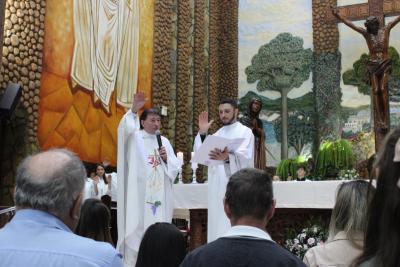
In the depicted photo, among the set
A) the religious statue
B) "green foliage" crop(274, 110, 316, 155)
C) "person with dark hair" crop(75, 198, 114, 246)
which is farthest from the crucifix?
"person with dark hair" crop(75, 198, 114, 246)

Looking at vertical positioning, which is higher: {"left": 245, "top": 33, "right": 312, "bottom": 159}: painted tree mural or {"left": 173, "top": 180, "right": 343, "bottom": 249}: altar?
{"left": 245, "top": 33, "right": 312, "bottom": 159}: painted tree mural

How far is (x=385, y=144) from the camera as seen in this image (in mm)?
1145

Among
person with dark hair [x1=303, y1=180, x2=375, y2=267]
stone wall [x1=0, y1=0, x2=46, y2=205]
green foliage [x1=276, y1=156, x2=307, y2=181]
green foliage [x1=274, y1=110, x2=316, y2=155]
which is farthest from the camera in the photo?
green foliage [x1=274, y1=110, x2=316, y2=155]

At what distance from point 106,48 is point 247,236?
787 centimetres

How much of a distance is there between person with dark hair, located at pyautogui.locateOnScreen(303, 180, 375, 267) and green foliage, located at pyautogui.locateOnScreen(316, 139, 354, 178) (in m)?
4.68

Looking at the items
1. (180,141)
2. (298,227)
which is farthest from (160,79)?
(298,227)

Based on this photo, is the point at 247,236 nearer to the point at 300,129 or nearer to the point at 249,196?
the point at 249,196

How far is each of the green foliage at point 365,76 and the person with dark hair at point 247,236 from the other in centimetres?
1071

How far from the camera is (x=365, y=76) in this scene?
12.3m

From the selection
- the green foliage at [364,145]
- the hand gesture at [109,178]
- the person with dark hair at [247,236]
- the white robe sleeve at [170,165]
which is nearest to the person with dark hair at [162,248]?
the person with dark hair at [247,236]

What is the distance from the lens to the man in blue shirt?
144cm

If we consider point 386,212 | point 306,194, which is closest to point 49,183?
point 386,212

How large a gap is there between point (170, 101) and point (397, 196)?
33.8 ft

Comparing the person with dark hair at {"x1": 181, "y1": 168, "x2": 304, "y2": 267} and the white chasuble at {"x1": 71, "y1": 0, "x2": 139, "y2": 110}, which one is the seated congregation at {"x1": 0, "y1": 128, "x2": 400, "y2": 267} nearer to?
the person with dark hair at {"x1": 181, "y1": 168, "x2": 304, "y2": 267}
